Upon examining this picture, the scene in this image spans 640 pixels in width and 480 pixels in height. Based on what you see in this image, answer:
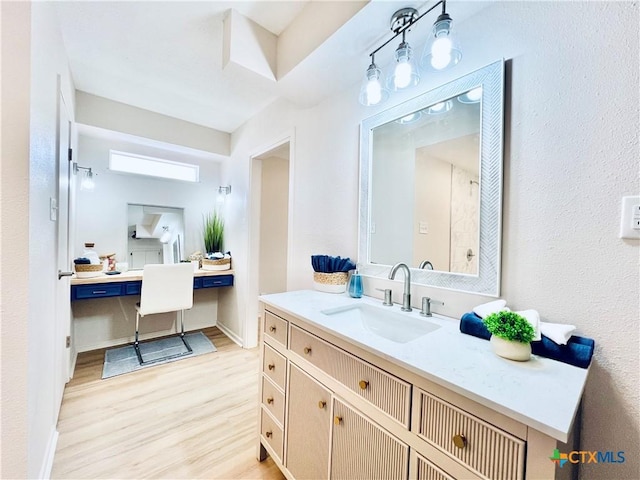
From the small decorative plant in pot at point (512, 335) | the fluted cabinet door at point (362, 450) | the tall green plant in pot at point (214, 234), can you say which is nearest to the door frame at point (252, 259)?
the tall green plant in pot at point (214, 234)

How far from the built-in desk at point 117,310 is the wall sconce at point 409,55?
2493 mm

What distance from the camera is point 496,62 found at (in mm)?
1061

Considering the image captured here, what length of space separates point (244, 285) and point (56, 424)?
162 centimetres

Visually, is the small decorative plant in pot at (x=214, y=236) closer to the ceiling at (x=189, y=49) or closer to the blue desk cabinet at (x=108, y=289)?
the blue desk cabinet at (x=108, y=289)

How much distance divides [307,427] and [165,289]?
6.79 ft

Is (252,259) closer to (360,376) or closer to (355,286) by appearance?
(355,286)

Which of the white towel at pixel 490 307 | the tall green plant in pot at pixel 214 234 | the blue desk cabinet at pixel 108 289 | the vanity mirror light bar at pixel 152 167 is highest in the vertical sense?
the vanity mirror light bar at pixel 152 167

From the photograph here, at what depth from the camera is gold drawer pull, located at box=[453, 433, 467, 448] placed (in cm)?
66

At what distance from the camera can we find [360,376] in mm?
929

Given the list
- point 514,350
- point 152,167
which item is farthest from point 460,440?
point 152,167

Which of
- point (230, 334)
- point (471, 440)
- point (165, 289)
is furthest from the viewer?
point (230, 334)

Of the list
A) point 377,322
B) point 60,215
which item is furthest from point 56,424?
point 377,322

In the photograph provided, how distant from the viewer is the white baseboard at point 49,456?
49.2 inches

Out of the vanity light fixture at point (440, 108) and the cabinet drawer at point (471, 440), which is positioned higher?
the vanity light fixture at point (440, 108)
